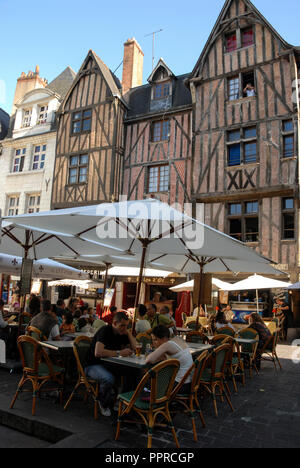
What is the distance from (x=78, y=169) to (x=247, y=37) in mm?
9145

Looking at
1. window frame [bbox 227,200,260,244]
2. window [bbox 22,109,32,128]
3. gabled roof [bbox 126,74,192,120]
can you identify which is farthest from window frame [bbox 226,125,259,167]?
window [bbox 22,109,32,128]

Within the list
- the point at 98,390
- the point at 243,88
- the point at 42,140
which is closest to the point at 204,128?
the point at 243,88

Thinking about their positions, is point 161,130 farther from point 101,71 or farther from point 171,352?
point 171,352

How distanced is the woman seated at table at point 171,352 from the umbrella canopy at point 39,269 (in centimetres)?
522

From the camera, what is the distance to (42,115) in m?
18.7

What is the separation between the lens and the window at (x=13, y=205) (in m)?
18.1

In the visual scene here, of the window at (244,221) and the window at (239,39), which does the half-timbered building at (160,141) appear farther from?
the window at (239,39)

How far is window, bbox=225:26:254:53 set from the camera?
13.7 metres

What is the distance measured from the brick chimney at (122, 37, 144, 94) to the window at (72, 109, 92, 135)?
2.53 m

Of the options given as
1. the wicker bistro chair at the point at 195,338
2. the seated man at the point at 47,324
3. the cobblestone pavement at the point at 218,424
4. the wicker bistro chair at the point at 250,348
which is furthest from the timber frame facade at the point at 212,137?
the seated man at the point at 47,324

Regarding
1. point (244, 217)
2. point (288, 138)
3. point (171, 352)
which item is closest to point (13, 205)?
point (244, 217)

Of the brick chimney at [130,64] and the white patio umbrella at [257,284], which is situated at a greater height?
the brick chimney at [130,64]

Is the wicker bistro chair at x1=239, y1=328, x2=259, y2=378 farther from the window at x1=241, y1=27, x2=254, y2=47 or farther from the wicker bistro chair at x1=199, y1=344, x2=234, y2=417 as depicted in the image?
the window at x1=241, y1=27, x2=254, y2=47
